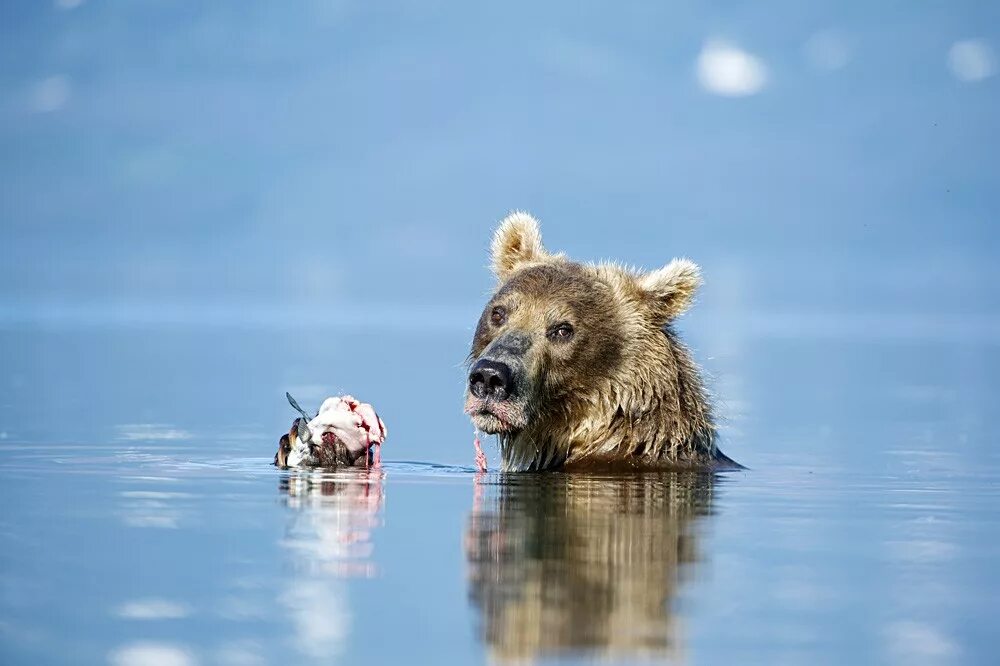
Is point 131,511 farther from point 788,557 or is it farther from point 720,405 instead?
point 720,405

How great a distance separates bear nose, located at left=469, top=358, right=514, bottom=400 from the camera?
1427 centimetres

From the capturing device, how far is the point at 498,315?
50.8ft

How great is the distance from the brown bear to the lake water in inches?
24.0

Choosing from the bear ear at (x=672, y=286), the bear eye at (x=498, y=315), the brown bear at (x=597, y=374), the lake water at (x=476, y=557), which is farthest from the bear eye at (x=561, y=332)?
the lake water at (x=476, y=557)

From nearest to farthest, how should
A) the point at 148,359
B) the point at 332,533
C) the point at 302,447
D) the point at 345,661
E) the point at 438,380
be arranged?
the point at 345,661 < the point at 332,533 < the point at 302,447 < the point at 438,380 < the point at 148,359

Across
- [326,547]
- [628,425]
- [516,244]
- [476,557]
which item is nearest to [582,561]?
[476,557]

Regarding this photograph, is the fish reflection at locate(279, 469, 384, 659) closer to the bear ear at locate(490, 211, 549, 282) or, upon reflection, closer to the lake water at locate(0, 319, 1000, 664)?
the lake water at locate(0, 319, 1000, 664)

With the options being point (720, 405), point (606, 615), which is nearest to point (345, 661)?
point (606, 615)

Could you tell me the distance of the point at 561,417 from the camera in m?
15.3

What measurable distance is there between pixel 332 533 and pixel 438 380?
25.9 metres

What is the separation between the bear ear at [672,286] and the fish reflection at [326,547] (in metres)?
2.91

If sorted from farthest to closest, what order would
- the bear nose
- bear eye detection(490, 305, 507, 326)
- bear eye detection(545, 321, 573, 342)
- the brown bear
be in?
bear eye detection(490, 305, 507, 326), bear eye detection(545, 321, 573, 342), the brown bear, the bear nose

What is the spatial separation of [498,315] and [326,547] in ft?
19.8

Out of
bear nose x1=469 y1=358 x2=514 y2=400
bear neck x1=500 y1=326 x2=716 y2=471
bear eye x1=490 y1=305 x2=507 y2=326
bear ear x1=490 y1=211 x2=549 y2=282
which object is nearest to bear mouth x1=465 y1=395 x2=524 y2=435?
bear nose x1=469 y1=358 x2=514 y2=400
